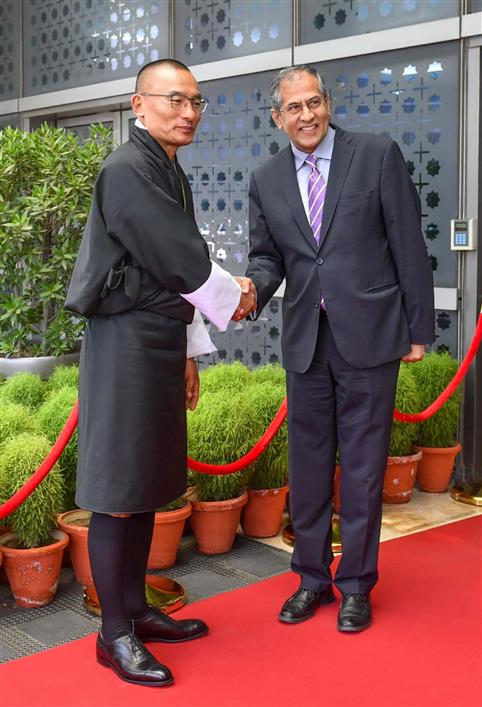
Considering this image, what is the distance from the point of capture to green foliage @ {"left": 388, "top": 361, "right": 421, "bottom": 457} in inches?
188

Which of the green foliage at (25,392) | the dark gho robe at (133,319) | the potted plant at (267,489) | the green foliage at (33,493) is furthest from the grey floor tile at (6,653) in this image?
the green foliage at (25,392)

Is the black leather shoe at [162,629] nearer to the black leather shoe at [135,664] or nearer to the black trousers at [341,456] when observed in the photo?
the black leather shoe at [135,664]

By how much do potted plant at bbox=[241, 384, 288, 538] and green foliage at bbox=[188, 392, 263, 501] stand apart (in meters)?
0.12

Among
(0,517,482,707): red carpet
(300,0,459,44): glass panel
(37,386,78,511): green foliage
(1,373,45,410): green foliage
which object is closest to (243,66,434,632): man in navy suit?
(0,517,482,707): red carpet

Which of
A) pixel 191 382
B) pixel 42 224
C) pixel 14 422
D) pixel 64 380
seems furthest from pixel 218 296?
pixel 42 224

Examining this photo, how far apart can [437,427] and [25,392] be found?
2.20 meters

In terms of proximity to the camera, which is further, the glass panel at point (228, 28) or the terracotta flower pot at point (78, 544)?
the glass panel at point (228, 28)

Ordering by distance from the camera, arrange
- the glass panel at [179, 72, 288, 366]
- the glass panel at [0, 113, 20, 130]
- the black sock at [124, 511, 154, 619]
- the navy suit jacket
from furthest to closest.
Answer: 1. the glass panel at [0, 113, 20, 130]
2. the glass panel at [179, 72, 288, 366]
3. the navy suit jacket
4. the black sock at [124, 511, 154, 619]

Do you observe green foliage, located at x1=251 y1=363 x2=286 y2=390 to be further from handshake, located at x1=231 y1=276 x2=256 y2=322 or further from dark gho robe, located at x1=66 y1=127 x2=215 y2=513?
dark gho robe, located at x1=66 y1=127 x2=215 y2=513

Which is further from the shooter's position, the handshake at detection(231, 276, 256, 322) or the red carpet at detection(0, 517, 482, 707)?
the handshake at detection(231, 276, 256, 322)

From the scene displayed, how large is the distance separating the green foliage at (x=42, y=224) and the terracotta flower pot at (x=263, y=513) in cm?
204

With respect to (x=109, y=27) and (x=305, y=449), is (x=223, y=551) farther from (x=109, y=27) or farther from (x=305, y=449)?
(x=109, y=27)

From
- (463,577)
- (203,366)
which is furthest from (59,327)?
(463,577)

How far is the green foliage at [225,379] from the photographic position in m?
4.63
